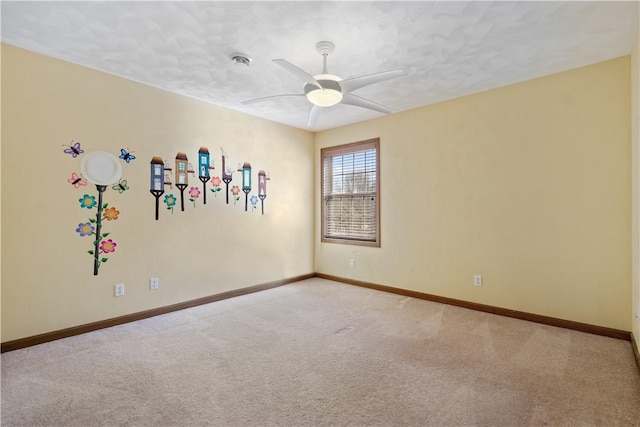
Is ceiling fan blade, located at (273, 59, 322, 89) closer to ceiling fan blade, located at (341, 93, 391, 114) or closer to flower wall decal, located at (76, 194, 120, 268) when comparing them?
ceiling fan blade, located at (341, 93, 391, 114)

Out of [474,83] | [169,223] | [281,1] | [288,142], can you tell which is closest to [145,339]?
[169,223]

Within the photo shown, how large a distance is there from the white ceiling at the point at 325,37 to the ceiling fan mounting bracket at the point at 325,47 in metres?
0.04

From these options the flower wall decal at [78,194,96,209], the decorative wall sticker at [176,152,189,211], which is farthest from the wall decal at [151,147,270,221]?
the flower wall decal at [78,194,96,209]

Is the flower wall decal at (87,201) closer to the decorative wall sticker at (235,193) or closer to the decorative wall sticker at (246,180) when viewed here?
the decorative wall sticker at (235,193)

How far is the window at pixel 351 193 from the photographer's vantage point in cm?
478

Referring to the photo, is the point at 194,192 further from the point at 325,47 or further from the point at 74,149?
the point at 325,47

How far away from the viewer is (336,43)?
2.62 m

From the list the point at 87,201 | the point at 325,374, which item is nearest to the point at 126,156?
the point at 87,201

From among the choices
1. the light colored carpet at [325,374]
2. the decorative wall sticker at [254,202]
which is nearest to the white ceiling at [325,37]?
the decorative wall sticker at [254,202]

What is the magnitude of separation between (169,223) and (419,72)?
3178 mm

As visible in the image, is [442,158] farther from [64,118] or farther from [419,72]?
[64,118]

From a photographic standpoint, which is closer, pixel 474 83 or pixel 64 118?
pixel 64 118

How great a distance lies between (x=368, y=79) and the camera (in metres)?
2.41

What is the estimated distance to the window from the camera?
4781mm
